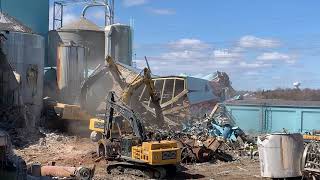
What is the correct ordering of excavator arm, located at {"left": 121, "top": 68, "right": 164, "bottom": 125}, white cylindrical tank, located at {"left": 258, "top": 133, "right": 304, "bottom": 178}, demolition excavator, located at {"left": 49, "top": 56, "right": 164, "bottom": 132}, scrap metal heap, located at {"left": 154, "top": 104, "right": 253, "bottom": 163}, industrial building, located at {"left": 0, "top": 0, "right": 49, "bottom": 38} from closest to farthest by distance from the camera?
white cylindrical tank, located at {"left": 258, "top": 133, "right": 304, "bottom": 178}
scrap metal heap, located at {"left": 154, "top": 104, "right": 253, "bottom": 163}
excavator arm, located at {"left": 121, "top": 68, "right": 164, "bottom": 125}
demolition excavator, located at {"left": 49, "top": 56, "right": 164, "bottom": 132}
industrial building, located at {"left": 0, "top": 0, "right": 49, "bottom": 38}

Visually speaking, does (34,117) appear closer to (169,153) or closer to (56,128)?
(56,128)

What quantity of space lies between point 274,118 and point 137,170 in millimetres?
14667

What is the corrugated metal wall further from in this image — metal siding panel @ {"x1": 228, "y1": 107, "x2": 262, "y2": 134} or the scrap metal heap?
the scrap metal heap

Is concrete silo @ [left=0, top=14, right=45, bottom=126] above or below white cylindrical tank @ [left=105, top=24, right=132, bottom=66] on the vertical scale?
below

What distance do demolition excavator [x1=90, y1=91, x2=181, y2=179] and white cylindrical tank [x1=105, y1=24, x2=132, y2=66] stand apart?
20019 mm

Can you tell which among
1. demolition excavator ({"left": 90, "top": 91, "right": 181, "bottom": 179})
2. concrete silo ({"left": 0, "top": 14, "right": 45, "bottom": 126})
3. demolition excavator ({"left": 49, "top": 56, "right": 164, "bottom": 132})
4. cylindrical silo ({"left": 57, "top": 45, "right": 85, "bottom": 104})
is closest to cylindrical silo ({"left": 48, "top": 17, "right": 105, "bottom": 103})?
cylindrical silo ({"left": 57, "top": 45, "right": 85, "bottom": 104})

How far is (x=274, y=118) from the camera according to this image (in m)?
29.7

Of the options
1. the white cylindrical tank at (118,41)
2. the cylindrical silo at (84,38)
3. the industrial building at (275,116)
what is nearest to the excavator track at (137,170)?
the industrial building at (275,116)

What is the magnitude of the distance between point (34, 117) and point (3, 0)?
12.9 m

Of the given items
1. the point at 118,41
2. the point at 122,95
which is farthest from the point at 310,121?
the point at 118,41

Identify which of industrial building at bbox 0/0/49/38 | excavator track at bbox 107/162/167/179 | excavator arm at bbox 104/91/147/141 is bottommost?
excavator track at bbox 107/162/167/179

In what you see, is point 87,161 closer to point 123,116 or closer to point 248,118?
point 123,116

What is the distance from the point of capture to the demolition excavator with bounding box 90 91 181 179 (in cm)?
1641

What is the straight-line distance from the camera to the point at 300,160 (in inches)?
551
